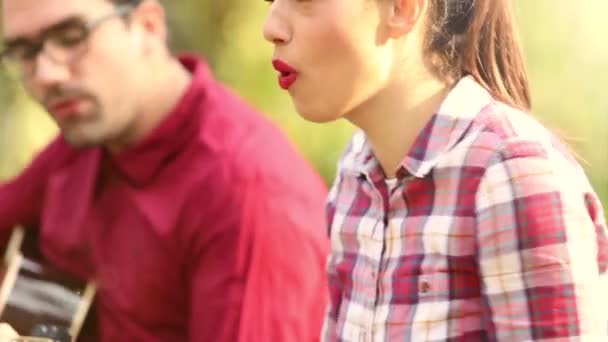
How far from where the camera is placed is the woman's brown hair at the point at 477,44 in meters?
1.31

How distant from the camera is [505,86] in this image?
1.34m

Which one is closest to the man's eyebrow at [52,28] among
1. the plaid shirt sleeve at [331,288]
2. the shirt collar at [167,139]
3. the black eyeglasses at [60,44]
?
the black eyeglasses at [60,44]

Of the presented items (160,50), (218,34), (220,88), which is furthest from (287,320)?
(218,34)

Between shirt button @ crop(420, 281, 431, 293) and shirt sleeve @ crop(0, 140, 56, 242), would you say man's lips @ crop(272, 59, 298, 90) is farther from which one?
shirt sleeve @ crop(0, 140, 56, 242)

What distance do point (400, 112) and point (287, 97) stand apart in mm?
2643

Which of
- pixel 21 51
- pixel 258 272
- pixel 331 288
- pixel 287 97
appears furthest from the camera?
pixel 287 97

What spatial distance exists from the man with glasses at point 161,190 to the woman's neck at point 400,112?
734 millimetres

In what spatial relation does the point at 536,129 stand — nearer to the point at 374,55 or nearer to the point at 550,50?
the point at 374,55

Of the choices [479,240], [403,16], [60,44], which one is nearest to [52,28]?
[60,44]

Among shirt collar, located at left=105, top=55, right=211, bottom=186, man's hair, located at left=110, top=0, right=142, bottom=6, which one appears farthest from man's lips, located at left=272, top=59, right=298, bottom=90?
man's hair, located at left=110, top=0, right=142, bottom=6

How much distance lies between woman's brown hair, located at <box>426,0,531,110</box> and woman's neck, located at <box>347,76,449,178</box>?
29mm

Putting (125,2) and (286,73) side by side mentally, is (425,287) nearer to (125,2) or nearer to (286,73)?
(286,73)

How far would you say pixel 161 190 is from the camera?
2.18 metres

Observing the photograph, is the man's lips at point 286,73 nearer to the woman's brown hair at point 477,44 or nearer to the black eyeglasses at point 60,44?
the woman's brown hair at point 477,44
